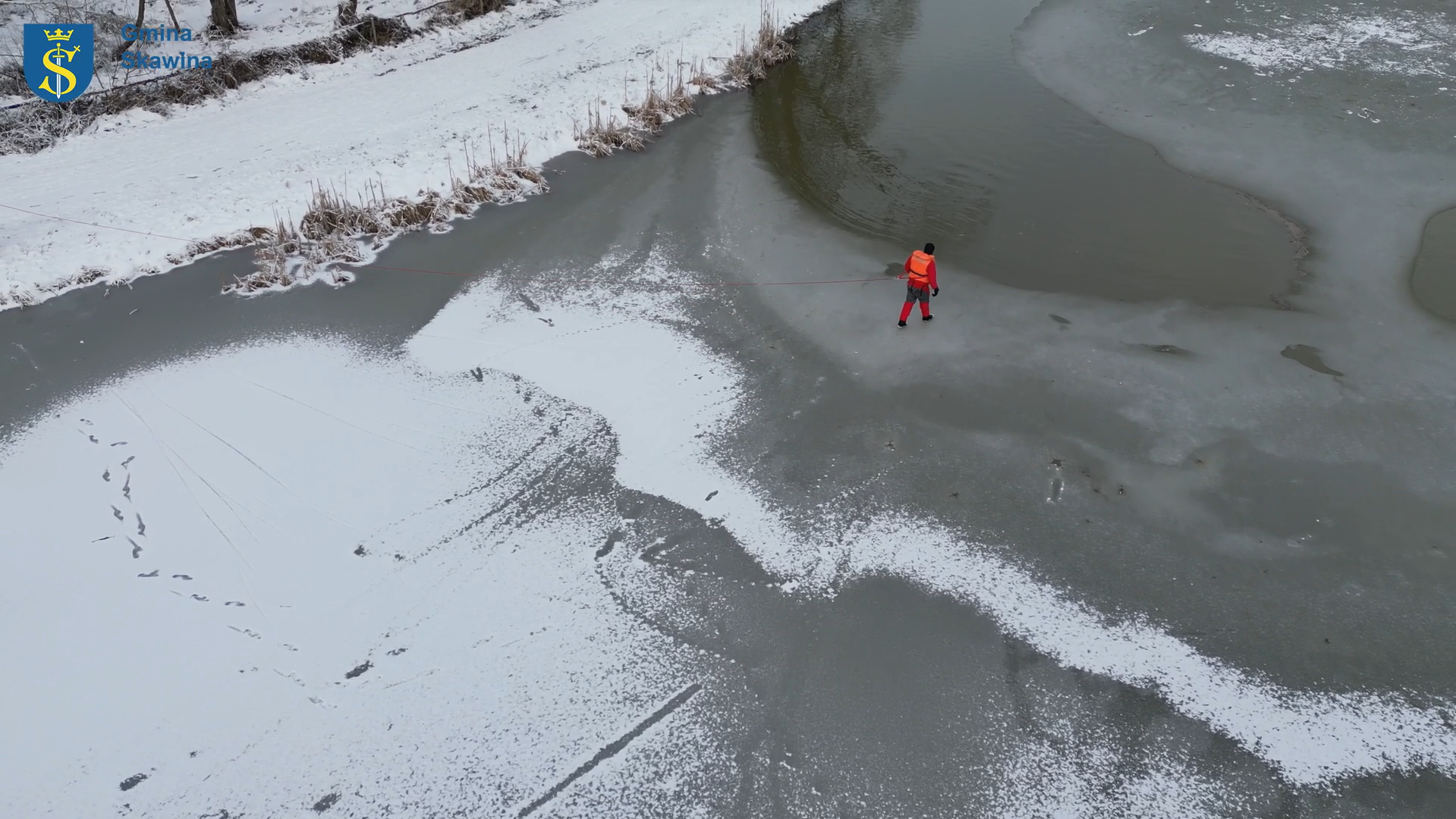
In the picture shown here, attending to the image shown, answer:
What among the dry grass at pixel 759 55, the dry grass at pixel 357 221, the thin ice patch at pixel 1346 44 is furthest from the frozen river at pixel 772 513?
the dry grass at pixel 759 55

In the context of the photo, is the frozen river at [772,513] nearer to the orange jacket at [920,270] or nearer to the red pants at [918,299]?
the red pants at [918,299]

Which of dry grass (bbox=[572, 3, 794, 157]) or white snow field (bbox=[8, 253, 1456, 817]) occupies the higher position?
dry grass (bbox=[572, 3, 794, 157])

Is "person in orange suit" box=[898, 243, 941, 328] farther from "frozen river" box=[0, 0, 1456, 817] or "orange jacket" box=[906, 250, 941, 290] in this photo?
"frozen river" box=[0, 0, 1456, 817]

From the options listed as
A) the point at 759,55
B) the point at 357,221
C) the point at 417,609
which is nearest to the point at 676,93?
the point at 759,55

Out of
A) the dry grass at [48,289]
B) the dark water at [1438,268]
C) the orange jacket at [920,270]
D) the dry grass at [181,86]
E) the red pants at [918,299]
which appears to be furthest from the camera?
the dry grass at [181,86]

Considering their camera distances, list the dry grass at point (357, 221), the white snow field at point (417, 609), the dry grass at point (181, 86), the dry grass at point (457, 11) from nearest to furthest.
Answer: the white snow field at point (417, 609), the dry grass at point (357, 221), the dry grass at point (181, 86), the dry grass at point (457, 11)

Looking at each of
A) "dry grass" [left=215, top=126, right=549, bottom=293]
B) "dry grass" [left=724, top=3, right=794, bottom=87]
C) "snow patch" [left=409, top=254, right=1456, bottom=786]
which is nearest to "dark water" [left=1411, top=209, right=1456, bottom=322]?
"snow patch" [left=409, top=254, right=1456, bottom=786]

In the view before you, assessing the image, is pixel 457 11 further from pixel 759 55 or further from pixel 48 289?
pixel 48 289
